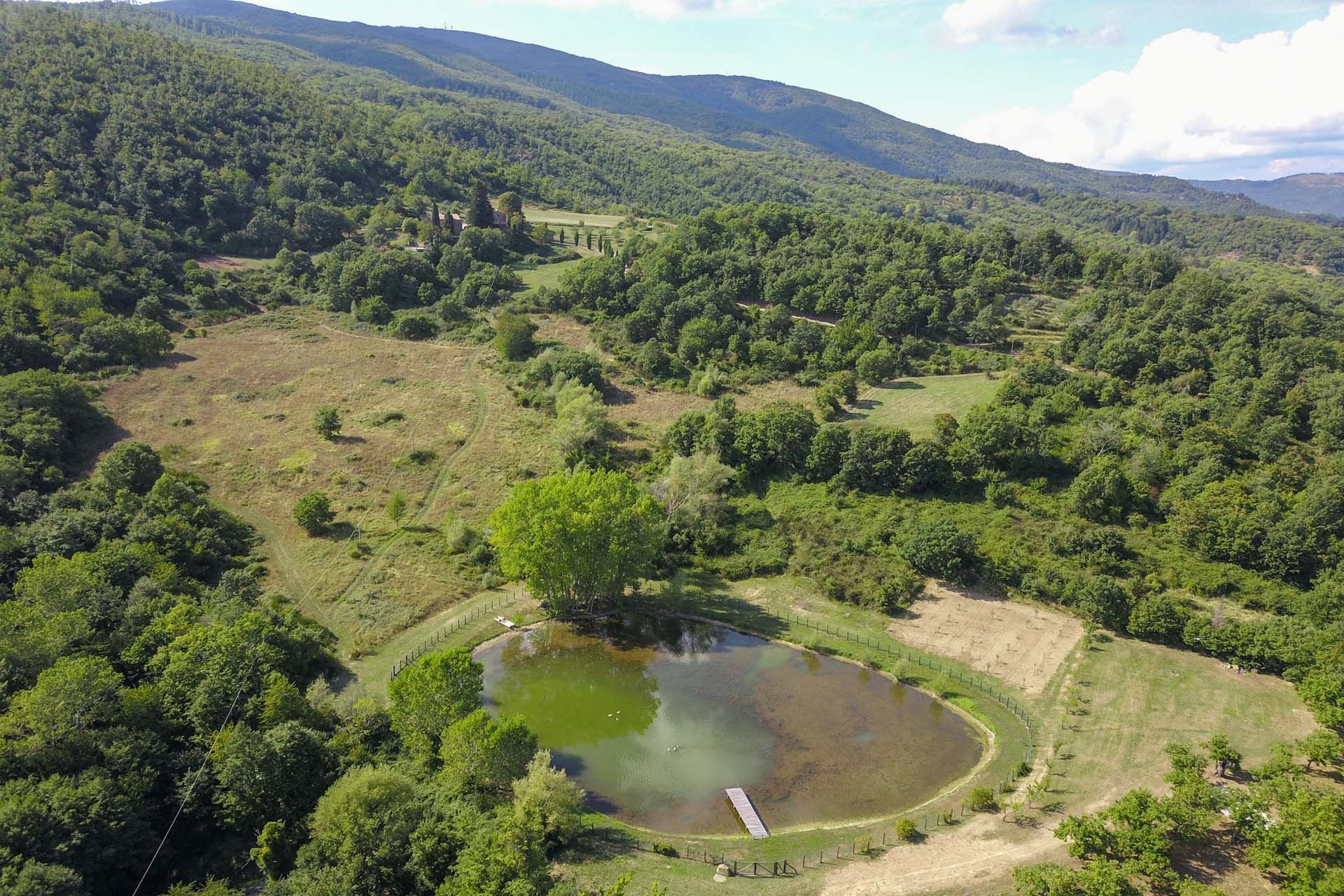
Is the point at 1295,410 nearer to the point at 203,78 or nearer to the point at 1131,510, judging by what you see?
the point at 1131,510

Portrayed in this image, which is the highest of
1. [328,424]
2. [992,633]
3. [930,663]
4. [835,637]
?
[992,633]

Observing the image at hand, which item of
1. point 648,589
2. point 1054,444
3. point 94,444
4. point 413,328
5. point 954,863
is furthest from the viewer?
point 413,328

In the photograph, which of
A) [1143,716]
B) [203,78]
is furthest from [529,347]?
[203,78]

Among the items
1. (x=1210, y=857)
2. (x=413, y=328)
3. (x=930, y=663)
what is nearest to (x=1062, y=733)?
(x=930, y=663)

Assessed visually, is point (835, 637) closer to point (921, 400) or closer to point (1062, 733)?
point (1062, 733)

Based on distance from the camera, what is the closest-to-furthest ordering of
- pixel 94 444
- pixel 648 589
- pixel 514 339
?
1. pixel 648 589
2. pixel 94 444
3. pixel 514 339

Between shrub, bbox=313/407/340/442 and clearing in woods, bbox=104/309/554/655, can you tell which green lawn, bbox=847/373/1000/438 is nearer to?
clearing in woods, bbox=104/309/554/655

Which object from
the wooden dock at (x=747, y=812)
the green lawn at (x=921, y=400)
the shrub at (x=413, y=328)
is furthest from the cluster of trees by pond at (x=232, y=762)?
the shrub at (x=413, y=328)
